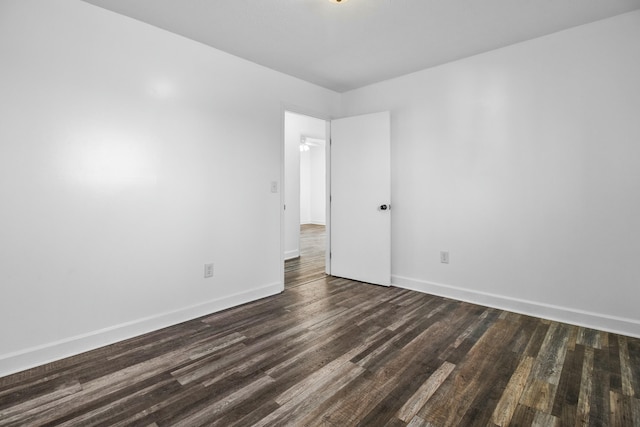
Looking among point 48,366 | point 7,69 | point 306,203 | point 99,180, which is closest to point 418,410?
point 48,366

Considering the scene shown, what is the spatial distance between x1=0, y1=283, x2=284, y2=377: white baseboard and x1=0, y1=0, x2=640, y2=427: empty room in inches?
0.6

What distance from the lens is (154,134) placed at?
8.49 ft

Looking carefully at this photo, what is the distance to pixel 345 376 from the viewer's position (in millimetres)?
1929

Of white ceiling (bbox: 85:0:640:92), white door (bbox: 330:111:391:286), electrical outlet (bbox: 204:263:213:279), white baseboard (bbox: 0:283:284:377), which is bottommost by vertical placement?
white baseboard (bbox: 0:283:284:377)

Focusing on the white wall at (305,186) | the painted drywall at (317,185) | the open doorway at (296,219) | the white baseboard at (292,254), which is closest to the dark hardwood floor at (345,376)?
the open doorway at (296,219)

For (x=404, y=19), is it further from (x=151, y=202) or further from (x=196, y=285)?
(x=196, y=285)

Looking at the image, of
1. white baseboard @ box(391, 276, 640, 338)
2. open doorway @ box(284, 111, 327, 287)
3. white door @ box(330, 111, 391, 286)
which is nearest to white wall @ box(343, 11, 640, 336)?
white baseboard @ box(391, 276, 640, 338)

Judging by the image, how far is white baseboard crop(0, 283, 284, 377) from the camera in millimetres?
2002

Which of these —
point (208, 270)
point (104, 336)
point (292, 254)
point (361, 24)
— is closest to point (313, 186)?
point (292, 254)

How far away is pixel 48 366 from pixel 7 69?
1.90m

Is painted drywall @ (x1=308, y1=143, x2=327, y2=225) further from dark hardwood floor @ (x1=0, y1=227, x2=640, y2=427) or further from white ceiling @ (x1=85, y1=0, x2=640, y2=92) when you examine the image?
dark hardwood floor @ (x1=0, y1=227, x2=640, y2=427)

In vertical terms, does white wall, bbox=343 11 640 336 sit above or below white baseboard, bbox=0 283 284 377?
above

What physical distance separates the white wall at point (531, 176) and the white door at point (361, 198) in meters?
0.19

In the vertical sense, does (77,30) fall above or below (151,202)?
above
